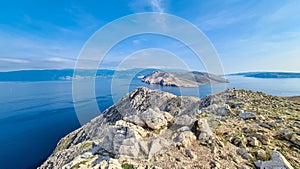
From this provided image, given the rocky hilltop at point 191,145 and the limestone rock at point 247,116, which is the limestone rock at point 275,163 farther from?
the limestone rock at point 247,116

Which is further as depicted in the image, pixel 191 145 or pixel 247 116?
pixel 247 116

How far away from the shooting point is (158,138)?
40.3 ft

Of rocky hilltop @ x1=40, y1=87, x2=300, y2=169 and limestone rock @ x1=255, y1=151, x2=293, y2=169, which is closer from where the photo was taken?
limestone rock @ x1=255, y1=151, x2=293, y2=169

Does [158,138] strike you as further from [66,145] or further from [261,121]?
[66,145]

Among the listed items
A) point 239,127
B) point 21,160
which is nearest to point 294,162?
point 239,127

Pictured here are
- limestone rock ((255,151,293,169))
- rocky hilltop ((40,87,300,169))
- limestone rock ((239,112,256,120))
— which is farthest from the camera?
limestone rock ((239,112,256,120))

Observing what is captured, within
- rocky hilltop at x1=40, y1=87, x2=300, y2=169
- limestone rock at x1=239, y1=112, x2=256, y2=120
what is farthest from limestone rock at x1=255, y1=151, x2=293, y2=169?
limestone rock at x1=239, y1=112, x2=256, y2=120

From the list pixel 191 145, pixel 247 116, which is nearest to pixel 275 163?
pixel 191 145

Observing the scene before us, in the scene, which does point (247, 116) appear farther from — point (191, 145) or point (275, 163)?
point (191, 145)

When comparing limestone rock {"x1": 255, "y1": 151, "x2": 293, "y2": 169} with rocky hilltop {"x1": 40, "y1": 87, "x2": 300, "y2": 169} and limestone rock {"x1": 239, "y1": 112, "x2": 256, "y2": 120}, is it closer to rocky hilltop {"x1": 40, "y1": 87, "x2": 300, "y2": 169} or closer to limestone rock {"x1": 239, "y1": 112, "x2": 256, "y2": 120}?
rocky hilltop {"x1": 40, "y1": 87, "x2": 300, "y2": 169}

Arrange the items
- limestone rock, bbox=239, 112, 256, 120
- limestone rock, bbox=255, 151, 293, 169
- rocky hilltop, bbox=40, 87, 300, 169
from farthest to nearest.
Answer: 1. limestone rock, bbox=239, 112, 256, 120
2. rocky hilltop, bbox=40, 87, 300, 169
3. limestone rock, bbox=255, 151, 293, 169

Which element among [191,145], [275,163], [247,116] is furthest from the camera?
[247,116]

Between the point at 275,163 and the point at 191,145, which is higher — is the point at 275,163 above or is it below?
above

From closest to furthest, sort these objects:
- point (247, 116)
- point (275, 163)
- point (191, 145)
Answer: point (275, 163) → point (191, 145) → point (247, 116)
